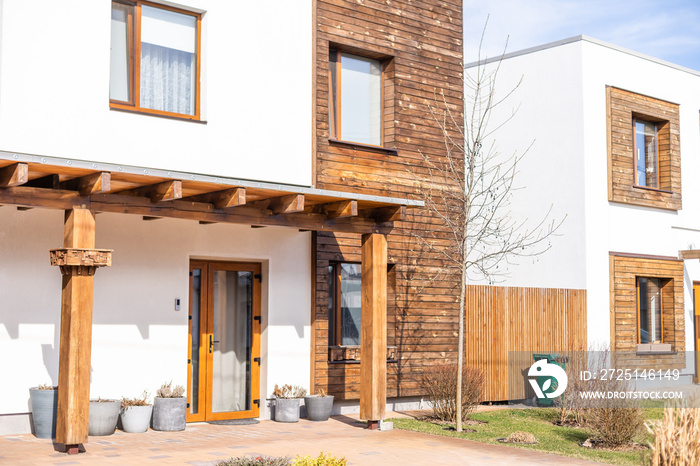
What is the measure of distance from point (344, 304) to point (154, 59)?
4687 mm

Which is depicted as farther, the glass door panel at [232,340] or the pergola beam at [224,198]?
the glass door panel at [232,340]

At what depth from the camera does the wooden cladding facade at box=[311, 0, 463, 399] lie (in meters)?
12.4

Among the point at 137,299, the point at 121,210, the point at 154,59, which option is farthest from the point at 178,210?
the point at 154,59

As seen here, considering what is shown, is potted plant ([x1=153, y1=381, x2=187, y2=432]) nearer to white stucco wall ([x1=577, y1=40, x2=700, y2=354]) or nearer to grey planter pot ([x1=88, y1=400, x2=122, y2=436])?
grey planter pot ([x1=88, y1=400, x2=122, y2=436])

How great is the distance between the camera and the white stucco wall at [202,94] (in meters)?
9.59

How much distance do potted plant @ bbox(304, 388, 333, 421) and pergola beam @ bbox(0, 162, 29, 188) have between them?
5315mm

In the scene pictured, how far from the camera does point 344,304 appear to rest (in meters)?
→ 12.8

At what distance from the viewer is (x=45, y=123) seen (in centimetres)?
970

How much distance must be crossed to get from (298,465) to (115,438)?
14.8 ft

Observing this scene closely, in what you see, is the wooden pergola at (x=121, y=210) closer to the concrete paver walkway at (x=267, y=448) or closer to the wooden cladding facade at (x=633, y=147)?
the concrete paver walkway at (x=267, y=448)

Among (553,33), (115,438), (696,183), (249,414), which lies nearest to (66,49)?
(115,438)

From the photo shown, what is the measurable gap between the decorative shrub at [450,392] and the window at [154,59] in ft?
16.9

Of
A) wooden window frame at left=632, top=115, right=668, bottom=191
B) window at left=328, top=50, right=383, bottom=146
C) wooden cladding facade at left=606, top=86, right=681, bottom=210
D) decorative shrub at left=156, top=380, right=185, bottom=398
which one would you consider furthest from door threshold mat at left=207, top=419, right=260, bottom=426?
wooden window frame at left=632, top=115, right=668, bottom=191

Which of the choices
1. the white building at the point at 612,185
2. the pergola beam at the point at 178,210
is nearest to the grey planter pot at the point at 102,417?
the pergola beam at the point at 178,210
